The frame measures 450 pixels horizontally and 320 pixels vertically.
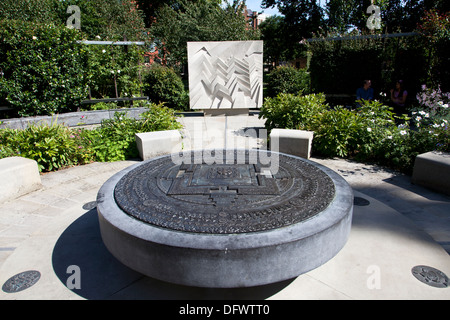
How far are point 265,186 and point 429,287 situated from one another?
1.55m

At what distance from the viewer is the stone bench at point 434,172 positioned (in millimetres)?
3936

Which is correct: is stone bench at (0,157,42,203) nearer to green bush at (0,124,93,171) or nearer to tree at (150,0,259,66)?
green bush at (0,124,93,171)

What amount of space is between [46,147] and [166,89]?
7594mm

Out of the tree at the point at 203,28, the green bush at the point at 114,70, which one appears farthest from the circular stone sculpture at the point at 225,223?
the tree at the point at 203,28

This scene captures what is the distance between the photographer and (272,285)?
2.44m

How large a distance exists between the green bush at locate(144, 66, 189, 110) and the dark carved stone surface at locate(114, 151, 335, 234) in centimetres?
876

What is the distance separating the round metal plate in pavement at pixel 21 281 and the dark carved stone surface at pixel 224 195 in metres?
0.91

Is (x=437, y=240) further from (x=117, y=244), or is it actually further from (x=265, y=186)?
(x=117, y=244)

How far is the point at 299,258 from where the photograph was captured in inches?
83.0

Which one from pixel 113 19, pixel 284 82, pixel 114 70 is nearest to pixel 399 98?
pixel 284 82

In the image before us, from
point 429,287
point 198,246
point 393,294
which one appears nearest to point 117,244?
point 198,246

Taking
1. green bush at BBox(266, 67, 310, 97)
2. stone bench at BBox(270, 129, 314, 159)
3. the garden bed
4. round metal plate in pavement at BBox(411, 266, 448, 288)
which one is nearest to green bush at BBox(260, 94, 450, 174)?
stone bench at BBox(270, 129, 314, 159)

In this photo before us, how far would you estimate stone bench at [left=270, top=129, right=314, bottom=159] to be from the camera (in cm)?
541

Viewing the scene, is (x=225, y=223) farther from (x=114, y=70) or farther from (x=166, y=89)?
(x=166, y=89)
